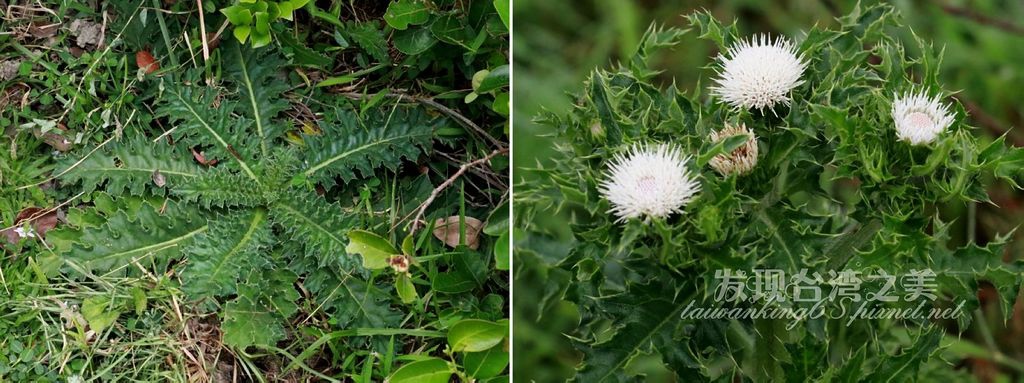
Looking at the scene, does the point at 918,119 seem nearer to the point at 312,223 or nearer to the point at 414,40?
the point at 414,40

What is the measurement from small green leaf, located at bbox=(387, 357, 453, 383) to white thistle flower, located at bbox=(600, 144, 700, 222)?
1136 millimetres

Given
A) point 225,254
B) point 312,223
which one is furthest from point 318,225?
point 225,254

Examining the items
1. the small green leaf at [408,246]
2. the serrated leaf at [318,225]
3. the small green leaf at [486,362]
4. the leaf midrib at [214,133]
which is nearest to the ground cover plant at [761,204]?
the small green leaf at [486,362]

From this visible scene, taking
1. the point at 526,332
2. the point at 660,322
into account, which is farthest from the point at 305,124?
the point at 660,322

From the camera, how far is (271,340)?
274 centimetres

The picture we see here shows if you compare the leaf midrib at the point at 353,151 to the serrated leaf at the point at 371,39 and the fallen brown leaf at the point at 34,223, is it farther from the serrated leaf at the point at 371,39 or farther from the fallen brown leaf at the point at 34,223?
the fallen brown leaf at the point at 34,223

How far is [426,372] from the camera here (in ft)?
8.75

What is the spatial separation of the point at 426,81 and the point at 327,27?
0.40m

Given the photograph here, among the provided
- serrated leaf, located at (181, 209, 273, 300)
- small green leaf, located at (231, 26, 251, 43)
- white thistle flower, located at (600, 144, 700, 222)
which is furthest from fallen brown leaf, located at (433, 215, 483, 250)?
white thistle flower, located at (600, 144, 700, 222)

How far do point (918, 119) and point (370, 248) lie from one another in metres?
1.62

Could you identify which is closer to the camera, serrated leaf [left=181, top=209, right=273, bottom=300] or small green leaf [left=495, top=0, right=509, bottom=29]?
small green leaf [left=495, top=0, right=509, bottom=29]

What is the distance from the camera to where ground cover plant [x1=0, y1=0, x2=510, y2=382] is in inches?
109

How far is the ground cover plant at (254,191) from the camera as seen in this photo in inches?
109

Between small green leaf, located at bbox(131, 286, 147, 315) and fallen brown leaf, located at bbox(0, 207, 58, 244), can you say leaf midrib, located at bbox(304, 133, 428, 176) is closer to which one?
small green leaf, located at bbox(131, 286, 147, 315)
